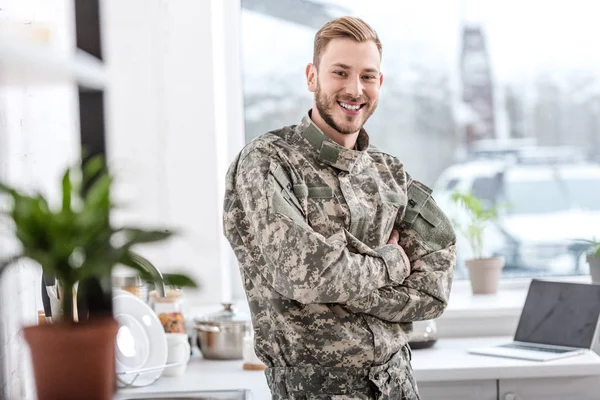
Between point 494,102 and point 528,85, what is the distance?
0.53 feet

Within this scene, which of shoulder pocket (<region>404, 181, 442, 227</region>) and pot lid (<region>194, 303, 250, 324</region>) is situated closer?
shoulder pocket (<region>404, 181, 442, 227</region>)

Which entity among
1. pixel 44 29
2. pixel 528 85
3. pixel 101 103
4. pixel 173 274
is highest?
pixel 528 85

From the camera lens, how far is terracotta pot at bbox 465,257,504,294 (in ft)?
12.5

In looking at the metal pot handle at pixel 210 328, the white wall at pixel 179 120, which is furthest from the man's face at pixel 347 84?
the white wall at pixel 179 120

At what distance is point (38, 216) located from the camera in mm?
946

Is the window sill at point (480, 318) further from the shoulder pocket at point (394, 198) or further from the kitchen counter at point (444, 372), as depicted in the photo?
the shoulder pocket at point (394, 198)

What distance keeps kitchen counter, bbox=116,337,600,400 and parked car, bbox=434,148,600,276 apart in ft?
3.36

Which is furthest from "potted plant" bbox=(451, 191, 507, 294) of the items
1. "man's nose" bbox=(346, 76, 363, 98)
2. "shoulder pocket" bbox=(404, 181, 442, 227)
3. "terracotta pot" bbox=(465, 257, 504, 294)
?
"man's nose" bbox=(346, 76, 363, 98)

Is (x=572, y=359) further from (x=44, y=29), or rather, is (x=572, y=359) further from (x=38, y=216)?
(x=38, y=216)

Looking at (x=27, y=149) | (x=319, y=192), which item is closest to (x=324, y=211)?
(x=319, y=192)

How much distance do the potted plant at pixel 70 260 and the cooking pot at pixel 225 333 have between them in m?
2.21

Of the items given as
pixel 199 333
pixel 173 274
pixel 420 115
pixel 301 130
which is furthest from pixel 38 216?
pixel 420 115

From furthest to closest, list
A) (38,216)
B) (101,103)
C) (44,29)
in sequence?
(44,29)
(101,103)
(38,216)

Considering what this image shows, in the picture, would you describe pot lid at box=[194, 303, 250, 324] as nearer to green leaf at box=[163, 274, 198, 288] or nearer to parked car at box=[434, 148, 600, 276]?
parked car at box=[434, 148, 600, 276]
